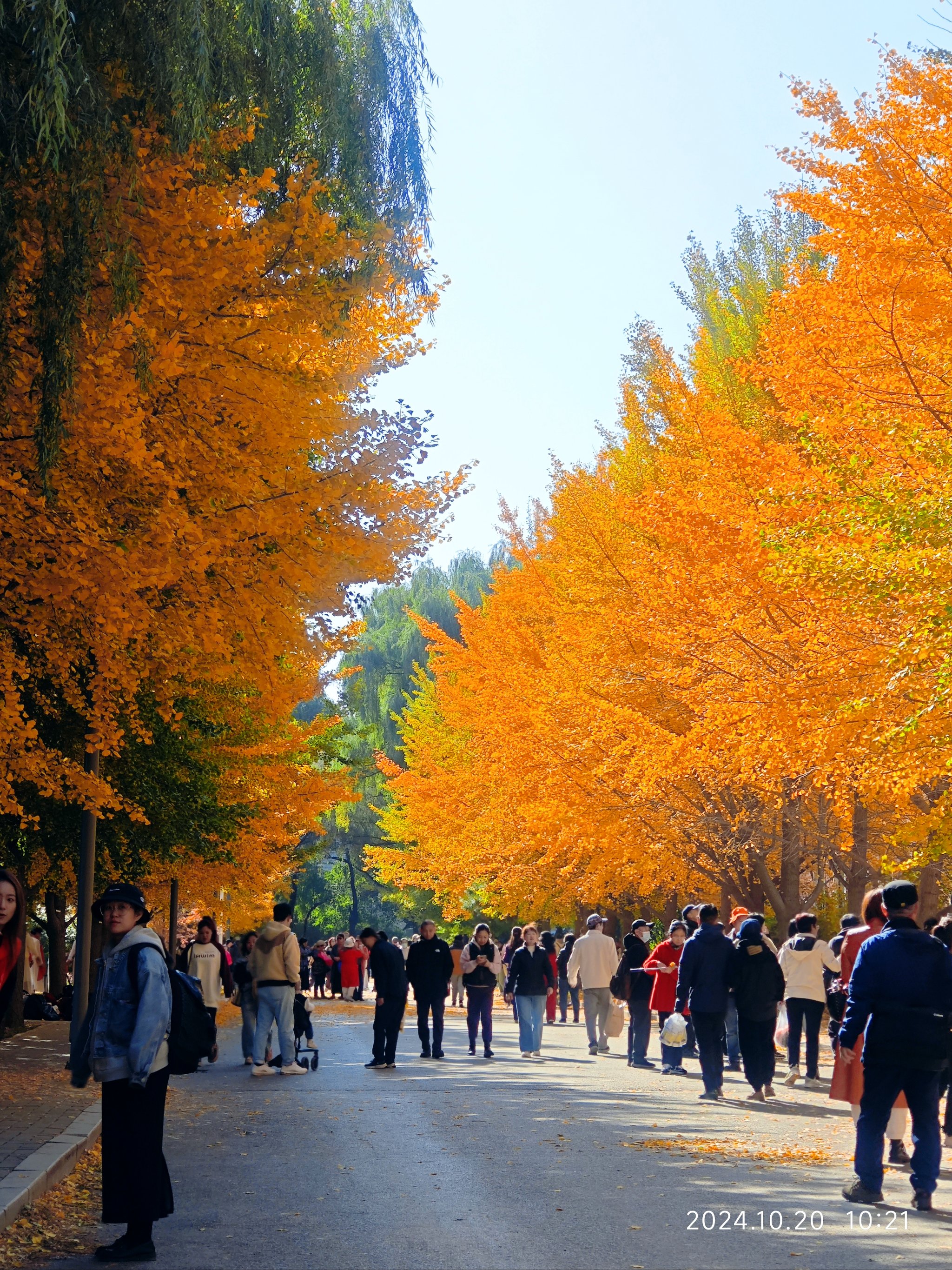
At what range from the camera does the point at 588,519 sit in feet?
75.3

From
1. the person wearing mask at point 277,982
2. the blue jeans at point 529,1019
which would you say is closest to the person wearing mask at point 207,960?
the person wearing mask at point 277,982

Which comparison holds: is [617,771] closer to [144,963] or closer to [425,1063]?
[425,1063]

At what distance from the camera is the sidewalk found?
7.46 meters

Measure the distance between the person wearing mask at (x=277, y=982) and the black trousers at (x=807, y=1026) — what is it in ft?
16.9

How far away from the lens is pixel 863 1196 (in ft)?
24.7

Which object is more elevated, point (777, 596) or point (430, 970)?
point (777, 596)

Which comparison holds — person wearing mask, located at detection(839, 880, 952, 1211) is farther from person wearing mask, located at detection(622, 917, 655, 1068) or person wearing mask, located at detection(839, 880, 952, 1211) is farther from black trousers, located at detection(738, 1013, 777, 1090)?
person wearing mask, located at detection(622, 917, 655, 1068)

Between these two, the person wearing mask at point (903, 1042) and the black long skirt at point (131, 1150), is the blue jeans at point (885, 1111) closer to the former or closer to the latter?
the person wearing mask at point (903, 1042)

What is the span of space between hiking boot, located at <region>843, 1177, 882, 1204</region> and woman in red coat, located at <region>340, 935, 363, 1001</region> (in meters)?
28.3

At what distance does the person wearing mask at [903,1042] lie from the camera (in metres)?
7.50

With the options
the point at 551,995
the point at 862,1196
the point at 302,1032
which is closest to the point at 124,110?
the point at 862,1196

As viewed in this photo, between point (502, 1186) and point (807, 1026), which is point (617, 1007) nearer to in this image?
point (807, 1026)

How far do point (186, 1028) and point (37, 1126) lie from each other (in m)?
3.50

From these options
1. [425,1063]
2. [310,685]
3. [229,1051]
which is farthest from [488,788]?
[425,1063]
